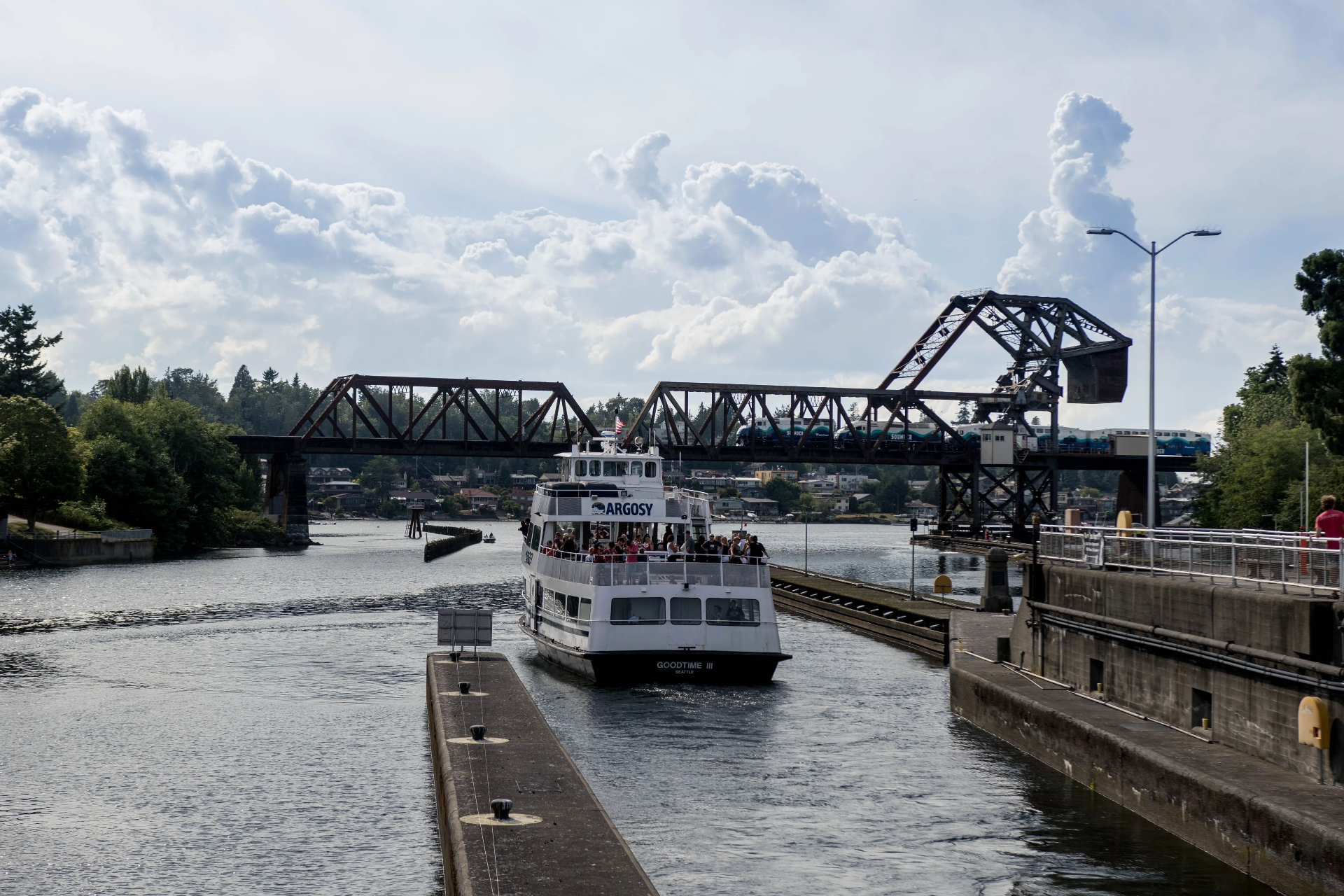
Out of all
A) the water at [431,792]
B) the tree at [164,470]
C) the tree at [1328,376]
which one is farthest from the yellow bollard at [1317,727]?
the tree at [164,470]

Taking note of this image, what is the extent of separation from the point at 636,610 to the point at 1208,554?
19.8 metres

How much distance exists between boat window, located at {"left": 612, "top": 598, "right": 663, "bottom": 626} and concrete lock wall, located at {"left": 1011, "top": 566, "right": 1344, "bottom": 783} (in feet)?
39.0

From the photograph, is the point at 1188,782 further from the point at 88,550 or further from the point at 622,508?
the point at 88,550

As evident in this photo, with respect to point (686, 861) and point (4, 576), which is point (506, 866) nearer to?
point (686, 861)

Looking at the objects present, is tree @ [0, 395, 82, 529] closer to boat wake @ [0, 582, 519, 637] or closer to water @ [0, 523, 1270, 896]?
boat wake @ [0, 582, 519, 637]

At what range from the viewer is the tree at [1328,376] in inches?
2606

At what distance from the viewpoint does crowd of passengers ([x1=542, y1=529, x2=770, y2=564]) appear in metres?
42.9

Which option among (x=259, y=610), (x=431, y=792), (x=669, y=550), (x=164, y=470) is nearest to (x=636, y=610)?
(x=669, y=550)

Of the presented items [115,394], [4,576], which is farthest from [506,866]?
[115,394]

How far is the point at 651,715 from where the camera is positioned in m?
38.1

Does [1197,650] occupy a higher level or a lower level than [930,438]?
lower

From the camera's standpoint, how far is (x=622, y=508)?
A: 167 ft

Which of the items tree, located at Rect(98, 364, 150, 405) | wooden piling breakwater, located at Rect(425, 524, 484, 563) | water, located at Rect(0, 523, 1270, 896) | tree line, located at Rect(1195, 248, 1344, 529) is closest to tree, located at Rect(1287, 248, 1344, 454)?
tree line, located at Rect(1195, 248, 1344, 529)

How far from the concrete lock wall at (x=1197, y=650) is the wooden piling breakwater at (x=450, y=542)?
9932cm
